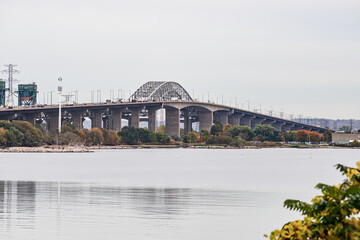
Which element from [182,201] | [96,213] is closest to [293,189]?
[182,201]

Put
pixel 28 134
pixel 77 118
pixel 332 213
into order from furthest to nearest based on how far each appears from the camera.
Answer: pixel 77 118 < pixel 28 134 < pixel 332 213

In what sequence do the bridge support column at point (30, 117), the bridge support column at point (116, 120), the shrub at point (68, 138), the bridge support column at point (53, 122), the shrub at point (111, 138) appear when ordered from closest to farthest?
the shrub at point (68, 138) → the bridge support column at point (30, 117) → the bridge support column at point (53, 122) → the shrub at point (111, 138) → the bridge support column at point (116, 120)

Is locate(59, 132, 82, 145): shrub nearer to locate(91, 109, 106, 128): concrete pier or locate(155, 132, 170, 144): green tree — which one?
locate(91, 109, 106, 128): concrete pier

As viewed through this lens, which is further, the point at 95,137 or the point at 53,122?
the point at 95,137

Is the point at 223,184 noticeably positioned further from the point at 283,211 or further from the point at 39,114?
the point at 39,114

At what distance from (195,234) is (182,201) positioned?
12.4 meters

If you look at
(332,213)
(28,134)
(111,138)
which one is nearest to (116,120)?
(111,138)

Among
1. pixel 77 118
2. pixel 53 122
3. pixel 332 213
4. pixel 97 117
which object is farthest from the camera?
pixel 97 117

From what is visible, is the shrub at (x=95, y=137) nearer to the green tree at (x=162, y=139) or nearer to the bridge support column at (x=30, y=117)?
the bridge support column at (x=30, y=117)

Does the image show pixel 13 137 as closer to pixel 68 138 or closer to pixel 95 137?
pixel 68 138

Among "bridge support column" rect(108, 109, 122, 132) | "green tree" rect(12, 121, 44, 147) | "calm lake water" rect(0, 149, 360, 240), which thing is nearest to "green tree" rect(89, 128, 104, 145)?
"bridge support column" rect(108, 109, 122, 132)

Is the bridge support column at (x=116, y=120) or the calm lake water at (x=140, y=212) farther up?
the bridge support column at (x=116, y=120)

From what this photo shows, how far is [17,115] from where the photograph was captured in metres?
158

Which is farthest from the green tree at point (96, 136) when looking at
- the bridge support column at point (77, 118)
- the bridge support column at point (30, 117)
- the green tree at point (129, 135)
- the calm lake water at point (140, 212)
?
the calm lake water at point (140, 212)
